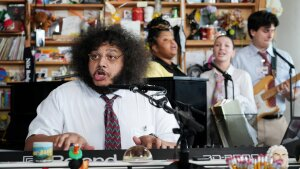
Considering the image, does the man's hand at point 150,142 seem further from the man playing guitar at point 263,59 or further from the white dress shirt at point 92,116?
the man playing guitar at point 263,59

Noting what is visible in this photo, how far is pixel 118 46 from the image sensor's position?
2.66 meters

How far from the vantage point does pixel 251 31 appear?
4965mm

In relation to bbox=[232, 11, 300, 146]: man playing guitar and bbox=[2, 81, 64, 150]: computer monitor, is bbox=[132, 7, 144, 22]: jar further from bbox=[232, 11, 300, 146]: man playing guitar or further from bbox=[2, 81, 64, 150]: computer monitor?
bbox=[2, 81, 64, 150]: computer monitor

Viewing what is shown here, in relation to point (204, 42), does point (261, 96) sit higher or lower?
lower

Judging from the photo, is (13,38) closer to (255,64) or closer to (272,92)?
(255,64)

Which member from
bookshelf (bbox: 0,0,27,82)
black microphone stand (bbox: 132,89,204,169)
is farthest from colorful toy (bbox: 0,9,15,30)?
black microphone stand (bbox: 132,89,204,169)

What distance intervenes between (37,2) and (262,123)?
3830mm

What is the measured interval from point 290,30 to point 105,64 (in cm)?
431

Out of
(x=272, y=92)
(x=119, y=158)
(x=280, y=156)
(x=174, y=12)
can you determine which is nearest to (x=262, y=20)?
(x=272, y=92)

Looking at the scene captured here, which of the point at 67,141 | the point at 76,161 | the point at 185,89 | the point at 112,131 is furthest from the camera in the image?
the point at 185,89

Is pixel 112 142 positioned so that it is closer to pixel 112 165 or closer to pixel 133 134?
pixel 133 134

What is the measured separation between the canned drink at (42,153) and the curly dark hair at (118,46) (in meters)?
0.81

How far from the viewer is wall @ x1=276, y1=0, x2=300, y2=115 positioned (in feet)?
21.0

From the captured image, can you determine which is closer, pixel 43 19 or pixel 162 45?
pixel 162 45
